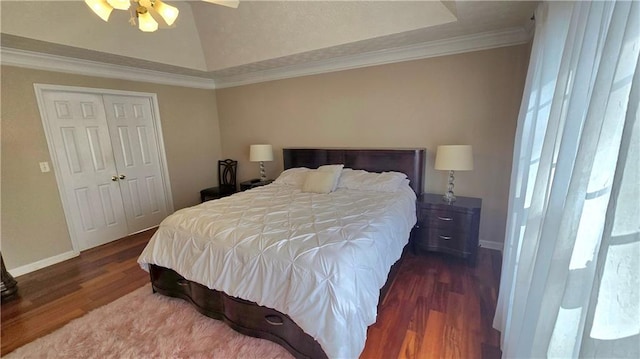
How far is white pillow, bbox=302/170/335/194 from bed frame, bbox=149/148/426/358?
1.86 feet

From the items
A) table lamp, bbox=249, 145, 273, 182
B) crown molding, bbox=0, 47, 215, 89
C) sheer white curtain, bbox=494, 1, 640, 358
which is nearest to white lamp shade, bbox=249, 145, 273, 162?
table lamp, bbox=249, 145, 273, 182

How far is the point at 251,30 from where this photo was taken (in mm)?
3309

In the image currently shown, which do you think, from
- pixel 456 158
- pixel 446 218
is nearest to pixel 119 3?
pixel 456 158

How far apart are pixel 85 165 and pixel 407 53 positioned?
4.31m

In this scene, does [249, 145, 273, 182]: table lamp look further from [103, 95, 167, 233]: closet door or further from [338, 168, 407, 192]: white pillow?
[103, 95, 167, 233]: closet door

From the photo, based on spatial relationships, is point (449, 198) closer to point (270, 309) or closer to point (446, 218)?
point (446, 218)

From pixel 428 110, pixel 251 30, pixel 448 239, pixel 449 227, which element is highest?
pixel 251 30

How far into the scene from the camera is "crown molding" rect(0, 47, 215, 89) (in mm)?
2783

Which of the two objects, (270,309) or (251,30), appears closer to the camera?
(270,309)

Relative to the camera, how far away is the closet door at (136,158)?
12.2ft

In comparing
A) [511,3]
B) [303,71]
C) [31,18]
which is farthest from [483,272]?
[31,18]

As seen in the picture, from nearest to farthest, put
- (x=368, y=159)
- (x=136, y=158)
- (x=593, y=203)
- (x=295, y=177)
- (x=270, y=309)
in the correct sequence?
(x=593, y=203)
(x=270, y=309)
(x=368, y=159)
(x=295, y=177)
(x=136, y=158)

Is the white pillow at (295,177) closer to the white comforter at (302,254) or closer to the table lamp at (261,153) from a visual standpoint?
the table lamp at (261,153)

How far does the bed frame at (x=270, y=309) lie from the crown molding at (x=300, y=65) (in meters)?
1.14
